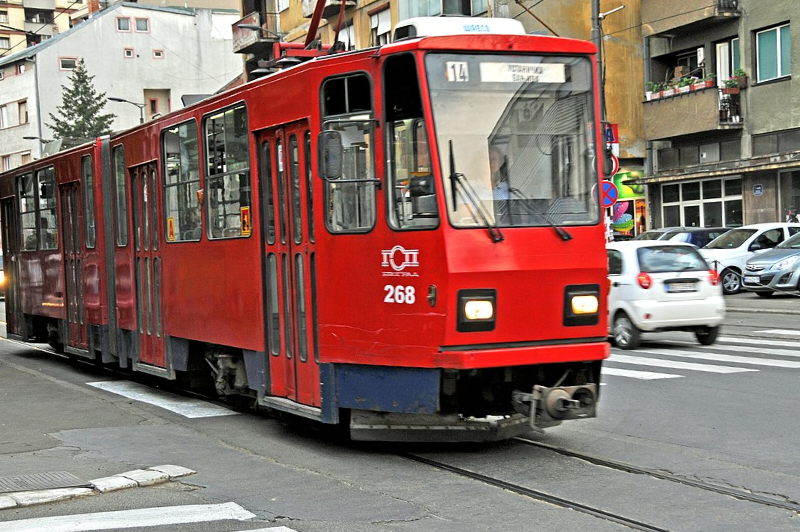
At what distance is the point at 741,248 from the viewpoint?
28.5 meters

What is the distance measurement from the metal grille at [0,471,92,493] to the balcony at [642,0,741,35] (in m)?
31.0

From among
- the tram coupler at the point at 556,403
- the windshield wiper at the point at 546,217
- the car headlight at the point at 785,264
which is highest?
the windshield wiper at the point at 546,217

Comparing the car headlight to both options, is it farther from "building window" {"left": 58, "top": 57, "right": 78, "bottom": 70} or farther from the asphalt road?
"building window" {"left": 58, "top": 57, "right": 78, "bottom": 70}

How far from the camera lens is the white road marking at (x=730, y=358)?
1409cm

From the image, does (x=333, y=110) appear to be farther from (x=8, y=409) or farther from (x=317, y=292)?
(x=8, y=409)

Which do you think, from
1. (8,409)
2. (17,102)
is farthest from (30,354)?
(17,102)

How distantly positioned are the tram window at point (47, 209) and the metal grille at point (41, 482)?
29.5 ft

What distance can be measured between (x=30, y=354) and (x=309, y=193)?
12.2 m

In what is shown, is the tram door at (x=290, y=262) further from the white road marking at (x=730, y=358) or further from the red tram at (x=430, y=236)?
the white road marking at (x=730, y=358)

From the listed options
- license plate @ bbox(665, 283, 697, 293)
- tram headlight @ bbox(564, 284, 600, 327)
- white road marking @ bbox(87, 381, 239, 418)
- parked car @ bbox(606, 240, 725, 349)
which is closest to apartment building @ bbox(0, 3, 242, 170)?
parked car @ bbox(606, 240, 725, 349)

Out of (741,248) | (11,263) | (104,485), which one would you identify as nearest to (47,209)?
(11,263)

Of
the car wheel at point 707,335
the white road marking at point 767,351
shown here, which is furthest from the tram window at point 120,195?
the car wheel at point 707,335

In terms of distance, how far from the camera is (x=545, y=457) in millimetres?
8516

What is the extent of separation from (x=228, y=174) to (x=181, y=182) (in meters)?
1.41
